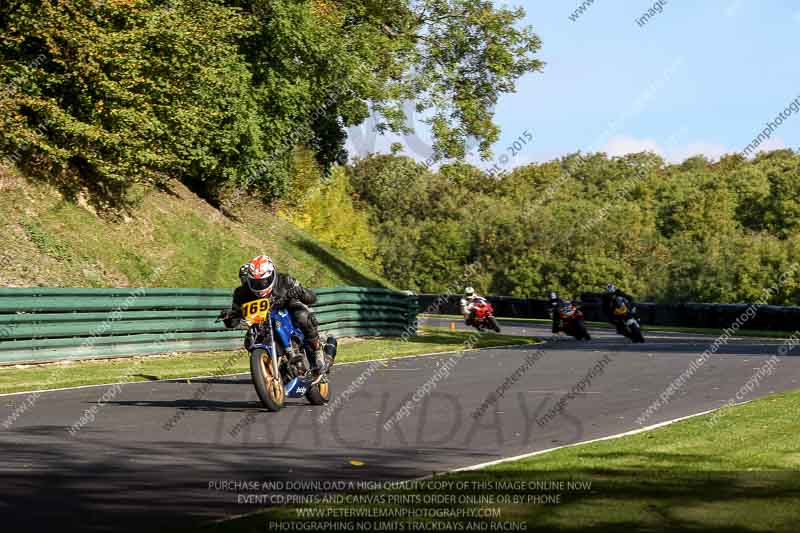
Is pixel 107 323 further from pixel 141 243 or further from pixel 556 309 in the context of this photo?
pixel 556 309

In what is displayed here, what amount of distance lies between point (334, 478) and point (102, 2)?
21103 mm

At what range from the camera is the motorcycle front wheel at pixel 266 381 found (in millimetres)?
12862

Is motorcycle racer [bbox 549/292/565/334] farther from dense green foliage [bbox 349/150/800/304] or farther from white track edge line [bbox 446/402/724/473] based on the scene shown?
dense green foliage [bbox 349/150/800/304]

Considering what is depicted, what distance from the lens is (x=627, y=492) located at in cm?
771

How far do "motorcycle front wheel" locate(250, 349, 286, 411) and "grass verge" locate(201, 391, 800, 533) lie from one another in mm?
3912

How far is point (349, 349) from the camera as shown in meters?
28.0

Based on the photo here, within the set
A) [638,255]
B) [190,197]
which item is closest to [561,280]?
[638,255]

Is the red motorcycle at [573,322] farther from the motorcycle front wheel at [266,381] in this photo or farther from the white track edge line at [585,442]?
the motorcycle front wheel at [266,381]

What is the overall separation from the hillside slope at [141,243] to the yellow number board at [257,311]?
44.5 ft

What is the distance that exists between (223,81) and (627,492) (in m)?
24.6

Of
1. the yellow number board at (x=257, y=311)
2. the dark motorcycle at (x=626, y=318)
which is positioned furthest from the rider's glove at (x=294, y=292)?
the dark motorcycle at (x=626, y=318)

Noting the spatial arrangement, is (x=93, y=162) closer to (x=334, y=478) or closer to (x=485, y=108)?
(x=485, y=108)

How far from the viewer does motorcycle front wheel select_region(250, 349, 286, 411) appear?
506 inches

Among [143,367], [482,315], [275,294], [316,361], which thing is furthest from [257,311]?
[482,315]
